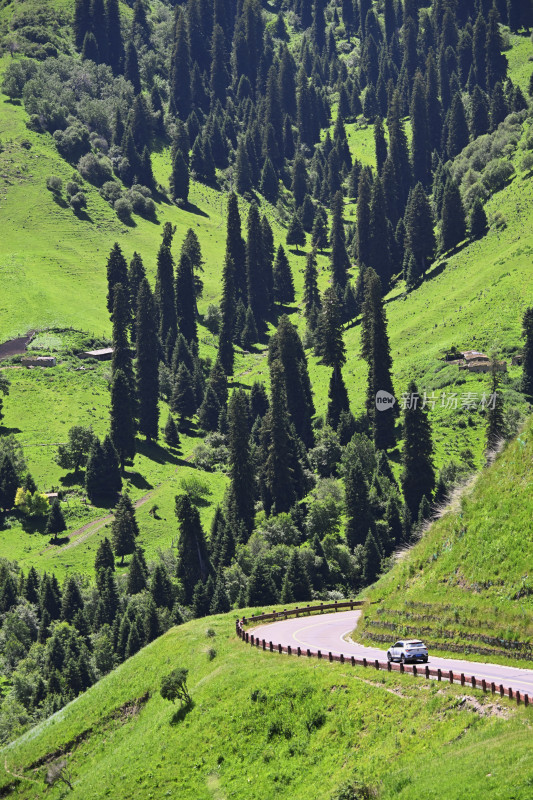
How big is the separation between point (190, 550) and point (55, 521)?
23126 mm

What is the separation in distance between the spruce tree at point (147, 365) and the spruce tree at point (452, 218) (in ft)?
189

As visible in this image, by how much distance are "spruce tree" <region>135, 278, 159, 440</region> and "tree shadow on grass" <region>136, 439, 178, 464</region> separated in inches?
79.6

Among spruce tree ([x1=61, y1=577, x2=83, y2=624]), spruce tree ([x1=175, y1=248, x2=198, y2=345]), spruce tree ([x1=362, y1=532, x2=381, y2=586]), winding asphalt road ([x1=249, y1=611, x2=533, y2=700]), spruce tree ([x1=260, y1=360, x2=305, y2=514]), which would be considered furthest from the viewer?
spruce tree ([x1=175, y1=248, x2=198, y2=345])

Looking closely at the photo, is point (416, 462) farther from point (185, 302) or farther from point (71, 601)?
point (185, 302)

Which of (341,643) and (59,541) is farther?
(59,541)

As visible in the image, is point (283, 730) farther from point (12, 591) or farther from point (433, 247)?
point (433, 247)

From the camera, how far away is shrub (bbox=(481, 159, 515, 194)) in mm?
196125

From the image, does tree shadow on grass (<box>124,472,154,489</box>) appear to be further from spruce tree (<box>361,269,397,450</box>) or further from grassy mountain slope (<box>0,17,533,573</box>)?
spruce tree (<box>361,269,397,450</box>)

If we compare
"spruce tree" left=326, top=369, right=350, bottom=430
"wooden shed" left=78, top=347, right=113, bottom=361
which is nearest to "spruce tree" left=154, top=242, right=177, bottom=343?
"wooden shed" left=78, top=347, right=113, bottom=361

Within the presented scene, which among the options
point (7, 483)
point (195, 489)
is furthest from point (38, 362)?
point (195, 489)

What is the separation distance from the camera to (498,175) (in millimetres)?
196125

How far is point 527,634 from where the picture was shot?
137ft

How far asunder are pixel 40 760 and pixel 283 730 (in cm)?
2472

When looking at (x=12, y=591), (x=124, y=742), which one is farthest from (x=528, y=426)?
(x=12, y=591)
